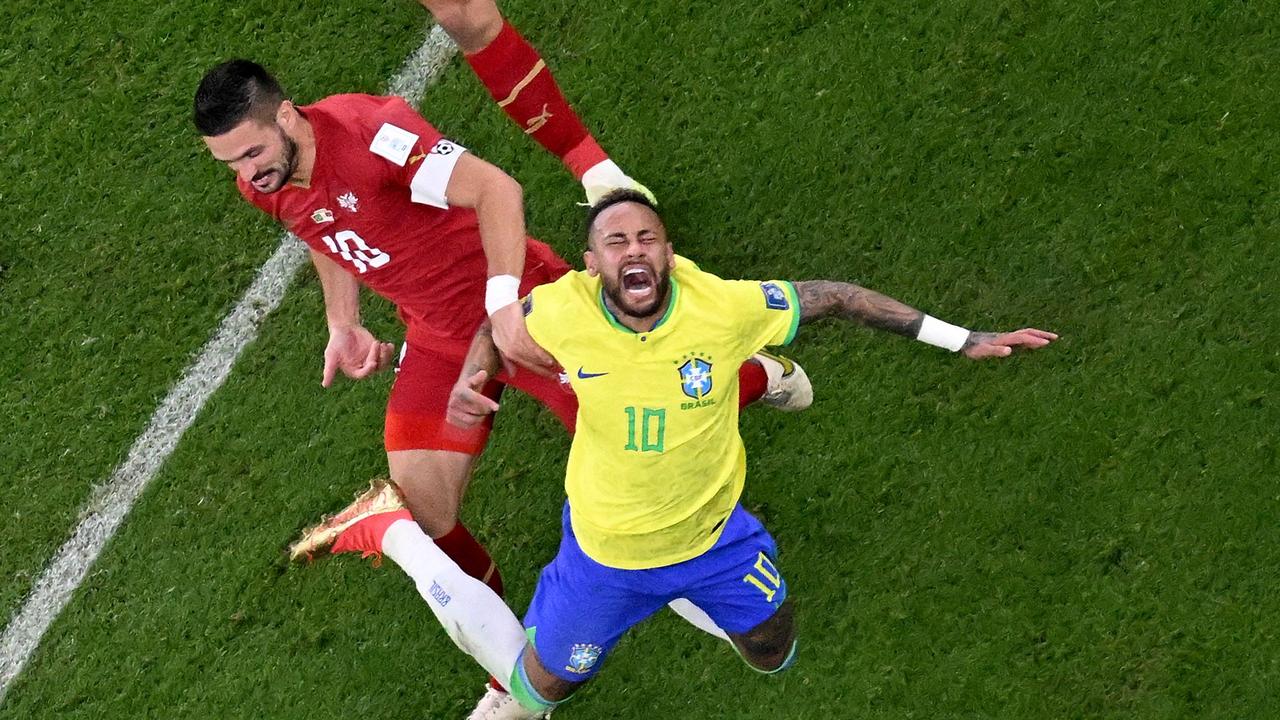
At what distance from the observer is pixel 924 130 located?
16.8 feet

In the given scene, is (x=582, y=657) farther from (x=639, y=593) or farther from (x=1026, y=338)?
(x=1026, y=338)

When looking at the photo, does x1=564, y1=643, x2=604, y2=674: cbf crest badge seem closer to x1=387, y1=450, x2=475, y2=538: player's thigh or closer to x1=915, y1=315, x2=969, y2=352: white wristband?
x1=387, y1=450, x2=475, y2=538: player's thigh

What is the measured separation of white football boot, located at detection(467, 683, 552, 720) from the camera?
4.77 metres

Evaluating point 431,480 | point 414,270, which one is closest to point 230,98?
point 414,270

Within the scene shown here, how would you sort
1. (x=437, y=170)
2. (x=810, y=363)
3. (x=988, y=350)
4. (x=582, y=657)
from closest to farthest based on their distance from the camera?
(x=988, y=350) < (x=437, y=170) < (x=582, y=657) < (x=810, y=363)

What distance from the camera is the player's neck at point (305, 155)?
405 centimetres

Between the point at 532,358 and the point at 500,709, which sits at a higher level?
the point at 532,358

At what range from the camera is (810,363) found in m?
5.09

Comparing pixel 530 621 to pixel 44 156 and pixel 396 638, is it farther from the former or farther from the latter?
pixel 44 156

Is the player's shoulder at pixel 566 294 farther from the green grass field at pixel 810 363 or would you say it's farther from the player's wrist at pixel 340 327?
the green grass field at pixel 810 363

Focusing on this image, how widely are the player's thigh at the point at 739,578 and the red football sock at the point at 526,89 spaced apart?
1623 millimetres

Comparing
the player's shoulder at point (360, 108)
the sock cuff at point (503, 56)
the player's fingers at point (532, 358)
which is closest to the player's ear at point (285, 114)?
the player's shoulder at point (360, 108)

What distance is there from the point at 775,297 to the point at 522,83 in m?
1.47

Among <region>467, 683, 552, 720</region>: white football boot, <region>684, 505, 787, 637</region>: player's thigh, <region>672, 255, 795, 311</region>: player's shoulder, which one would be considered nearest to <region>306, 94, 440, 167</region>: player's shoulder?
<region>672, 255, 795, 311</region>: player's shoulder
